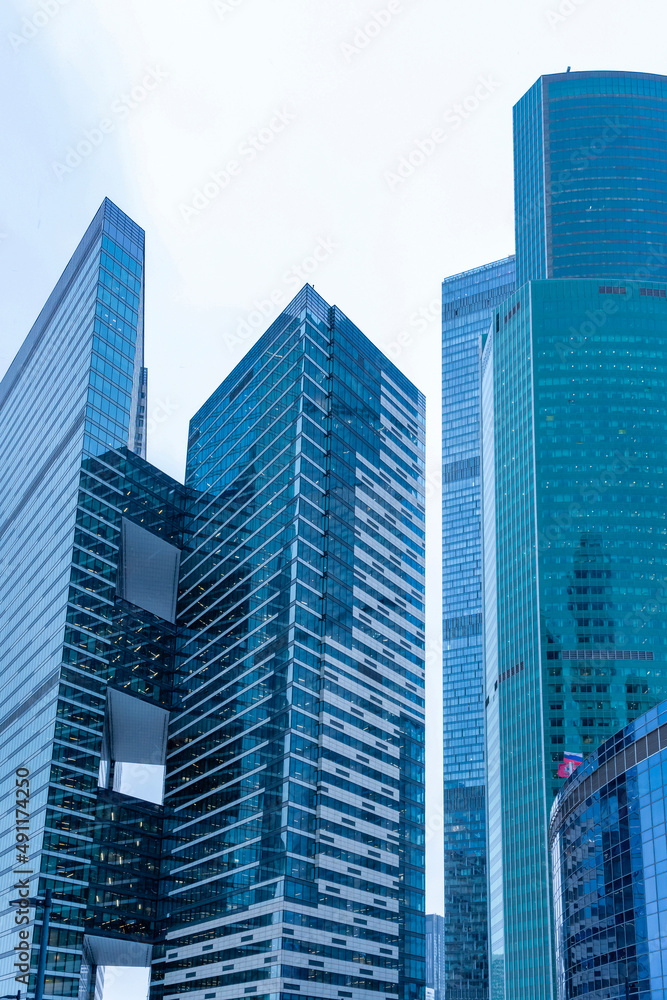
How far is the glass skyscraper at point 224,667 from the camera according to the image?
468 ft

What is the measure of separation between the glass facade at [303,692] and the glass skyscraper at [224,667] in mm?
469

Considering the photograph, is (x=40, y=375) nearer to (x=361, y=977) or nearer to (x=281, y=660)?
(x=281, y=660)

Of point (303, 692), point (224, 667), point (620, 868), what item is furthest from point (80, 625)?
point (620, 868)

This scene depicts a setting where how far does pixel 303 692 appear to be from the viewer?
148000mm

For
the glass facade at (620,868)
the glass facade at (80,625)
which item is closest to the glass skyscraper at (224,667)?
the glass facade at (80,625)

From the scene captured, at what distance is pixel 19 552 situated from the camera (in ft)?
593

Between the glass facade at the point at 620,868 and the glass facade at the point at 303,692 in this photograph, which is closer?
the glass facade at the point at 620,868

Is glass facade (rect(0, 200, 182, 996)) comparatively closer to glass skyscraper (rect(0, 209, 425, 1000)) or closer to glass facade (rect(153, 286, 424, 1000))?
glass skyscraper (rect(0, 209, 425, 1000))

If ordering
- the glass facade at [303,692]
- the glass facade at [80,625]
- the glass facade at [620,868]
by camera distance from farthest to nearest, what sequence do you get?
the glass facade at [80,625]
the glass facade at [303,692]
the glass facade at [620,868]

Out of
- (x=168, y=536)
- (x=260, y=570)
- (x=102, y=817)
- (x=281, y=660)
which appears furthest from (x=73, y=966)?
(x=168, y=536)

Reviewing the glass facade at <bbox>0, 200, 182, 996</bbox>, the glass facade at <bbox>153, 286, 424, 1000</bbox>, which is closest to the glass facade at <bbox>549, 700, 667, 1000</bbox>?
the glass facade at <bbox>153, 286, 424, 1000</bbox>

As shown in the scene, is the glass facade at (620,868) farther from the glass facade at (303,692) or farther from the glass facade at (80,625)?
the glass facade at (80,625)

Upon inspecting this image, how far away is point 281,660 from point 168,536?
50.2 meters

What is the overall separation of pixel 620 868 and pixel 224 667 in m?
97.1
